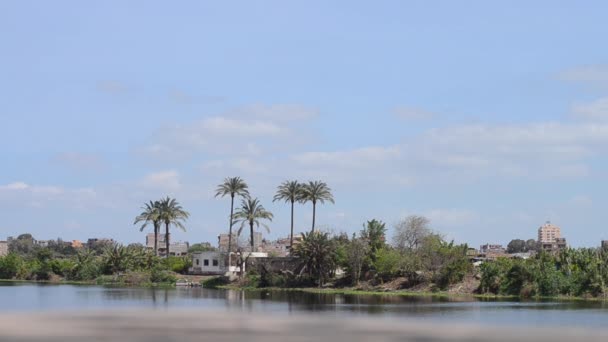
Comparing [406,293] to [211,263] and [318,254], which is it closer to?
[318,254]

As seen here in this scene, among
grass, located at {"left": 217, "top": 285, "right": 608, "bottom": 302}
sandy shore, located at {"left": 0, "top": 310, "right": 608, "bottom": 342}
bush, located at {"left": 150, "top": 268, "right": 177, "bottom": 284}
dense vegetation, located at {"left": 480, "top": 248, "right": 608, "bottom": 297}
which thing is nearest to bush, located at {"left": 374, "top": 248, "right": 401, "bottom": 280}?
grass, located at {"left": 217, "top": 285, "right": 608, "bottom": 302}

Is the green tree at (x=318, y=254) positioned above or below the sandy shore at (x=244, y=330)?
above

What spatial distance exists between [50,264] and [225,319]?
3941 inches

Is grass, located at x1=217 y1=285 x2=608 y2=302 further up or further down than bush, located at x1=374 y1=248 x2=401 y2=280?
further down

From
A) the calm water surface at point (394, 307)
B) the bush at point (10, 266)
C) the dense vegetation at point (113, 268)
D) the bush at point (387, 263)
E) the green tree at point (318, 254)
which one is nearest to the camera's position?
the calm water surface at point (394, 307)

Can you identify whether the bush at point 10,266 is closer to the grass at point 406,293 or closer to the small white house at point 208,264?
the small white house at point 208,264

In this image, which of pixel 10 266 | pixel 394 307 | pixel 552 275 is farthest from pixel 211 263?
pixel 394 307

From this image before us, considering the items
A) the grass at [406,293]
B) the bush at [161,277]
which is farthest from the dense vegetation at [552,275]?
the bush at [161,277]

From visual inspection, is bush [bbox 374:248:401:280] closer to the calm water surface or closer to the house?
the calm water surface

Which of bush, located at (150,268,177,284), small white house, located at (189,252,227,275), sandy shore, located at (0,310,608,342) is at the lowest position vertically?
sandy shore, located at (0,310,608,342)

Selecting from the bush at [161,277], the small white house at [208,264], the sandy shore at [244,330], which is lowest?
the sandy shore at [244,330]

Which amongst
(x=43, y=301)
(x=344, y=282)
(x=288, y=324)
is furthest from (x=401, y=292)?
(x=288, y=324)

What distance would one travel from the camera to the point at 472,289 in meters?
103

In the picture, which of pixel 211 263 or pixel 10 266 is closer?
pixel 211 263
